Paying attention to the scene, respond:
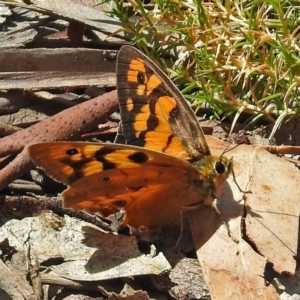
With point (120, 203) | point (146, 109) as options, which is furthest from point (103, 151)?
point (146, 109)

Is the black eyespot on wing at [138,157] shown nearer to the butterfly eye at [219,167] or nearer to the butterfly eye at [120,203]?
the butterfly eye at [120,203]

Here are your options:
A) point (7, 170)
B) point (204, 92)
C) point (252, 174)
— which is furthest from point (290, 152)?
point (7, 170)

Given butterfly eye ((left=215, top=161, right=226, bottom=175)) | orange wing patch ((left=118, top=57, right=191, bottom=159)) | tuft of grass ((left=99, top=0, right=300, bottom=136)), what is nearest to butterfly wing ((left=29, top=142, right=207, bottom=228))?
butterfly eye ((left=215, top=161, right=226, bottom=175))

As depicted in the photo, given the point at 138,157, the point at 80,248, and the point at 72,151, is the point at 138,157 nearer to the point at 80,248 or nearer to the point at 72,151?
the point at 72,151

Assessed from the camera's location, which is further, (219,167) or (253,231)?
(219,167)

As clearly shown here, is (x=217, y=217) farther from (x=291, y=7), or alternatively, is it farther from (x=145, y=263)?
(x=291, y=7)

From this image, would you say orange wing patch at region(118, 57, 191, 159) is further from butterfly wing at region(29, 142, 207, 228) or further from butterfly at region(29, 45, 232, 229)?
butterfly wing at region(29, 142, 207, 228)
